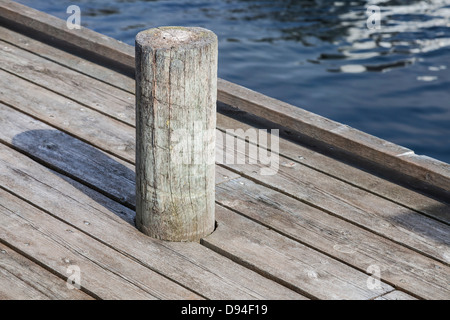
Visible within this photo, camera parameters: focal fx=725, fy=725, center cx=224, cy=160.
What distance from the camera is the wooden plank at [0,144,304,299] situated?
120 inches

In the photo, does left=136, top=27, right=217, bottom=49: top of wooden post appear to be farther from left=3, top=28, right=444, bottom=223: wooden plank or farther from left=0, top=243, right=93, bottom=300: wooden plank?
left=3, top=28, right=444, bottom=223: wooden plank

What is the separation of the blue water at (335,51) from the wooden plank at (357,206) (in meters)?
3.92

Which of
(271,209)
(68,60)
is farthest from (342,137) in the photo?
(68,60)

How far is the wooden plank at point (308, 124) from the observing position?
153 inches

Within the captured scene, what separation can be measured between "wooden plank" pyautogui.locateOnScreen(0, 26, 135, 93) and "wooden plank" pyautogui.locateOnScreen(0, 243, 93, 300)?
2.14 meters

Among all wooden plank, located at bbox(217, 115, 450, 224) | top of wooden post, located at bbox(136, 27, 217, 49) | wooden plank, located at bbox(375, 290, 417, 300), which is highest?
top of wooden post, located at bbox(136, 27, 217, 49)

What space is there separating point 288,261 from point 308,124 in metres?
1.26

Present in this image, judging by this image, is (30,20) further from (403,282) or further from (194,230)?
(403,282)

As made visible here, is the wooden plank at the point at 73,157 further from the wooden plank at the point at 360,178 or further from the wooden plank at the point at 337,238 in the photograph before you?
the wooden plank at the point at 360,178

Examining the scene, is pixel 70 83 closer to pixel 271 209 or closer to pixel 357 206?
pixel 271 209

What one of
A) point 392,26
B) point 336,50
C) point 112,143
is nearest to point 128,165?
point 112,143

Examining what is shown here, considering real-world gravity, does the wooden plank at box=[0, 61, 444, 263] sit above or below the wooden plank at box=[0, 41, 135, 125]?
below

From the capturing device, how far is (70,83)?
503cm

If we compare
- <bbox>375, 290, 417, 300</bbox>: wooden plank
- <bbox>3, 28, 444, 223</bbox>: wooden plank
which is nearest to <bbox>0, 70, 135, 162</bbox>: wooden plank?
<bbox>3, 28, 444, 223</bbox>: wooden plank
